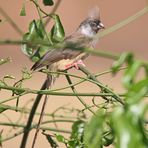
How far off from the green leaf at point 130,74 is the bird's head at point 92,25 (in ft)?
12.7

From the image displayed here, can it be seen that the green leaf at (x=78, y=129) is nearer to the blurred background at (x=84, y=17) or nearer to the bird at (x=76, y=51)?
the bird at (x=76, y=51)

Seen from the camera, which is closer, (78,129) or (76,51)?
(78,129)

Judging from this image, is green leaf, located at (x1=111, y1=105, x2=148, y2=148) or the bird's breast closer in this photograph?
green leaf, located at (x1=111, y1=105, x2=148, y2=148)

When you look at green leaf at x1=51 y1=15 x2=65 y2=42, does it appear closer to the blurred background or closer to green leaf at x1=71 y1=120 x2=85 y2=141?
green leaf at x1=71 y1=120 x2=85 y2=141

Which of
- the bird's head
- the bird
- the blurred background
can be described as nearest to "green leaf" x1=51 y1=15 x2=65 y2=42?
the bird

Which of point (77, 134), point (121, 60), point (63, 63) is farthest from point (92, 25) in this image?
point (121, 60)

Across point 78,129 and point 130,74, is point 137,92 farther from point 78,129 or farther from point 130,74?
point 78,129

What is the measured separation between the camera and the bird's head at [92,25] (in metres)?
5.06

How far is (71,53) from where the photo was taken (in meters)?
4.82

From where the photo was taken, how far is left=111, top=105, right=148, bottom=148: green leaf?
3.28 ft

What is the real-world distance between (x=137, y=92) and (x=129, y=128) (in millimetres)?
80

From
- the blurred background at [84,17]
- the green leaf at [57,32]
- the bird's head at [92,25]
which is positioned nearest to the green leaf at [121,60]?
the green leaf at [57,32]

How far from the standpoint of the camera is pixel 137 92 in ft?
3.49

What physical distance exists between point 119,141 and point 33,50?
1.55 m
